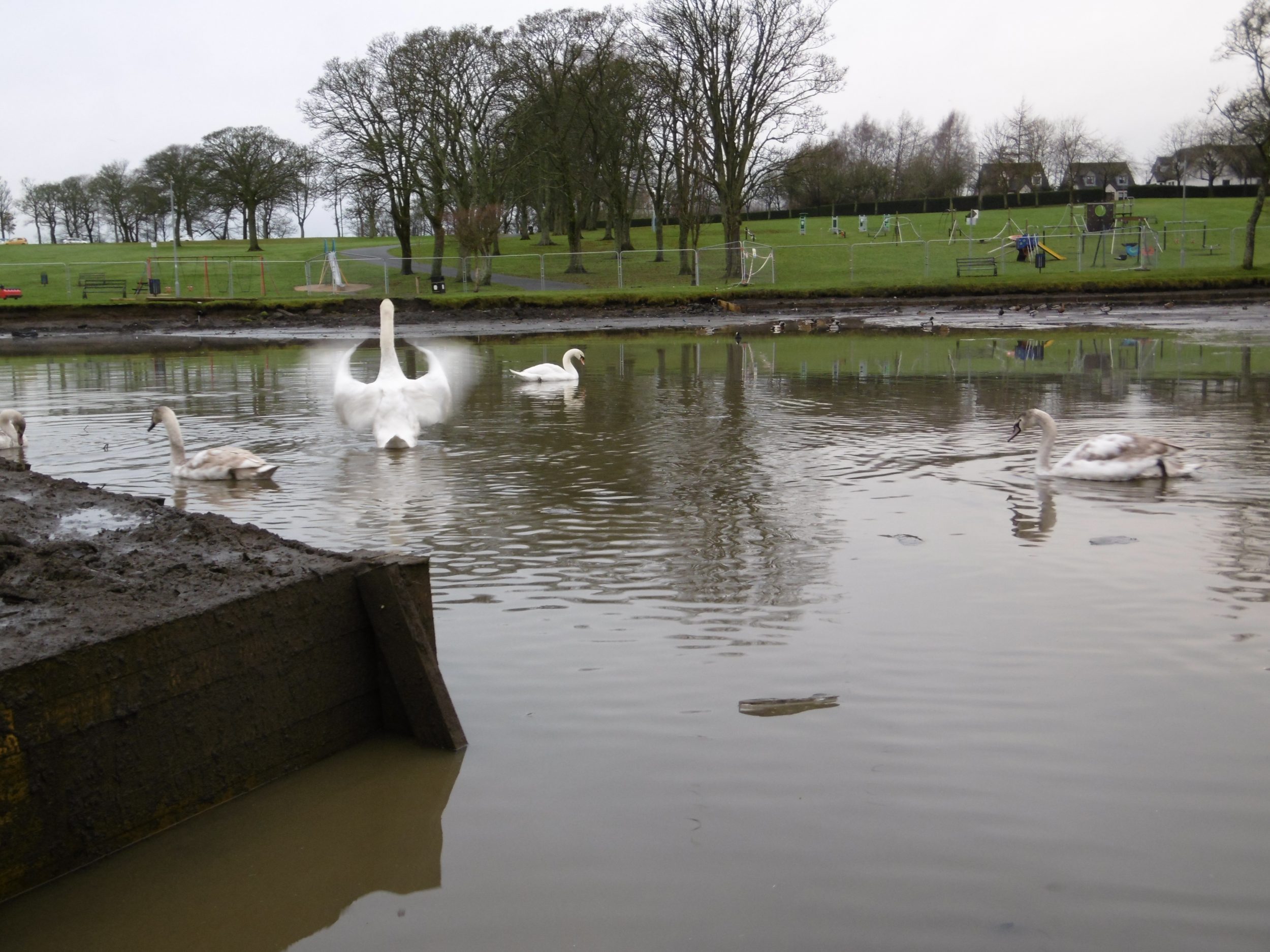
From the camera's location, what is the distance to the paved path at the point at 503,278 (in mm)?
47469

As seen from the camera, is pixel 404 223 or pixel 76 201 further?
pixel 76 201

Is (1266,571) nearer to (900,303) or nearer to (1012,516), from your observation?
(1012,516)

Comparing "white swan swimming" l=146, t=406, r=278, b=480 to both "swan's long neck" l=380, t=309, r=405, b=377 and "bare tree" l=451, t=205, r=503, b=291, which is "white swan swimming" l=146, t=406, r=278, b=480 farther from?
"bare tree" l=451, t=205, r=503, b=291

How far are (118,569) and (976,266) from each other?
4899 cm

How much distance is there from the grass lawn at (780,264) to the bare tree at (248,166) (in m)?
3.32

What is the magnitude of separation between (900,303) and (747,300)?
5.11 m

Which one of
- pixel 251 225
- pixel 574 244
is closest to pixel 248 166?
pixel 251 225

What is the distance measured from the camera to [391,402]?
36.9ft

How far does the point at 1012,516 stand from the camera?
784 cm

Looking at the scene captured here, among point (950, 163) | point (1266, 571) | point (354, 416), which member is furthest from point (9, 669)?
point (950, 163)

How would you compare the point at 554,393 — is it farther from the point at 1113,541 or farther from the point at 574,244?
the point at 574,244

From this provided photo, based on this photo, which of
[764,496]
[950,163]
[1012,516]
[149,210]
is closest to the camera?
[1012,516]

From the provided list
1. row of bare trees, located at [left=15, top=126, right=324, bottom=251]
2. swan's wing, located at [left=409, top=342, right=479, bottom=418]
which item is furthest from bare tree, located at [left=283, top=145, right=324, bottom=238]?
swan's wing, located at [left=409, top=342, right=479, bottom=418]

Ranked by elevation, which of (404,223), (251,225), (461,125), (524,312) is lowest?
(524,312)
